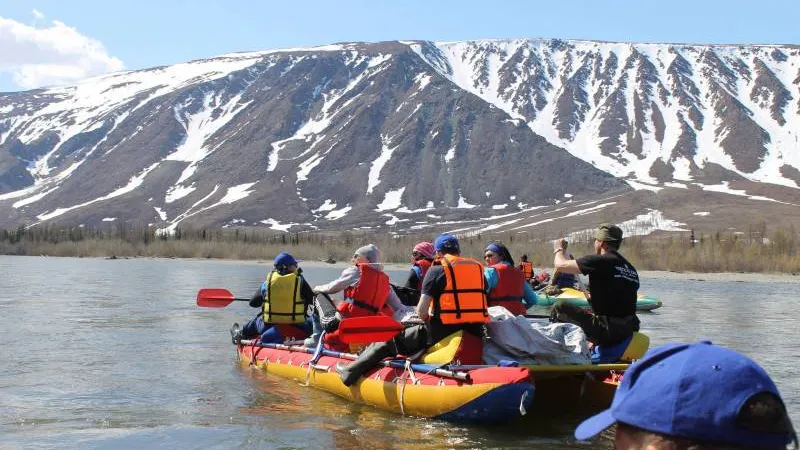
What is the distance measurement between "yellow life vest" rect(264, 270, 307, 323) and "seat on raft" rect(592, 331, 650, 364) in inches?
242

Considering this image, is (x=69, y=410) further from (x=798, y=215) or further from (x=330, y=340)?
(x=798, y=215)

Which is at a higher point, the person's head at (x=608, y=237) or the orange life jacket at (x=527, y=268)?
the person's head at (x=608, y=237)

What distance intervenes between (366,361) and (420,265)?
2628mm

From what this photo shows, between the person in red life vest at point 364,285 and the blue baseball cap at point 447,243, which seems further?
the person in red life vest at point 364,285

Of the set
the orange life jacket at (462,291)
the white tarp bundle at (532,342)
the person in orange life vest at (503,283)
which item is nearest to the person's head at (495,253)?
the person in orange life vest at (503,283)

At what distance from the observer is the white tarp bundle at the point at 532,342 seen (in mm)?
12297

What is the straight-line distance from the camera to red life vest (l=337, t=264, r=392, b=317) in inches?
555

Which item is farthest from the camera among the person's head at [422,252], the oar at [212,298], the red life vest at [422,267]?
the oar at [212,298]

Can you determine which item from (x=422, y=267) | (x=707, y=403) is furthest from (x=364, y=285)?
(x=707, y=403)

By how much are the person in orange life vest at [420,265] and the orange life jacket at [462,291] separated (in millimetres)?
3771

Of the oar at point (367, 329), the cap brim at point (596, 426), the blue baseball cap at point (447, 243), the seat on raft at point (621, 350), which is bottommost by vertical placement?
the seat on raft at point (621, 350)

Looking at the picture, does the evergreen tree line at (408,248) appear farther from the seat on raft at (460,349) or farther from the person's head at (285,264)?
the seat on raft at (460,349)

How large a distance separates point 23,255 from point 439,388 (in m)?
113

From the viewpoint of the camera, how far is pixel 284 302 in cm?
1748
